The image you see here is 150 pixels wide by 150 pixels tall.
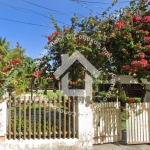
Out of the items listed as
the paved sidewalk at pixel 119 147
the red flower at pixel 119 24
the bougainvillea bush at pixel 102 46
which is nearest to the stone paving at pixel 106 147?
the paved sidewalk at pixel 119 147

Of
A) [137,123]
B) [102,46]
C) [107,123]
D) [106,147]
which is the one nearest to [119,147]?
[106,147]

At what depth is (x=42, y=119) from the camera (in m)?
6.61

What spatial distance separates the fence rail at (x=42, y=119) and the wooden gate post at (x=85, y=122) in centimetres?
18

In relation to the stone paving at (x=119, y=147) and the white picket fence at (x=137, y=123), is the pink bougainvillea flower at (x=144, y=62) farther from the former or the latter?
the stone paving at (x=119, y=147)

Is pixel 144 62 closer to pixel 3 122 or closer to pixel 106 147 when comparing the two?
pixel 106 147

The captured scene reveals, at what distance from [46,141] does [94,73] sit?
9.09 ft

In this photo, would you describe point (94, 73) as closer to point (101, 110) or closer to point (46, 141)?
point (101, 110)

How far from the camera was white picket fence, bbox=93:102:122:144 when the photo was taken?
6945 millimetres

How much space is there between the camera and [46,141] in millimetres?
6250

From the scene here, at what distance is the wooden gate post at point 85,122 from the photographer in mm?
6504

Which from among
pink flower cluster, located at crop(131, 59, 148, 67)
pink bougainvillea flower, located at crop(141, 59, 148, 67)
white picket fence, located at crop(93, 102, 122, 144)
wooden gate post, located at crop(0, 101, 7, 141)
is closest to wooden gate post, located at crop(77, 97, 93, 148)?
white picket fence, located at crop(93, 102, 122, 144)

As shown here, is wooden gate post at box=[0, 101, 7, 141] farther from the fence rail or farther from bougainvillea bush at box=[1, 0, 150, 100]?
bougainvillea bush at box=[1, 0, 150, 100]

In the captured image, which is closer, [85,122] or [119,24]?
A: [85,122]

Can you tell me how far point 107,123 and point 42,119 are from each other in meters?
2.28
